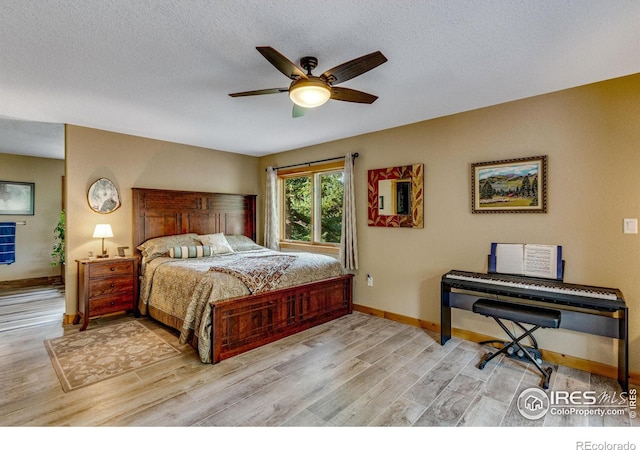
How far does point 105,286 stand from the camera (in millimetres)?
3840

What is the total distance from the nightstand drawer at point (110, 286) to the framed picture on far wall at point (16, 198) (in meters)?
3.70

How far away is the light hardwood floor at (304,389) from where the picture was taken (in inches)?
82.6

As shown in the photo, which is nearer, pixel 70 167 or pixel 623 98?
pixel 623 98

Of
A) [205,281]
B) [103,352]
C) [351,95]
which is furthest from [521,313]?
[103,352]

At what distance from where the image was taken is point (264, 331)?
10.9 ft

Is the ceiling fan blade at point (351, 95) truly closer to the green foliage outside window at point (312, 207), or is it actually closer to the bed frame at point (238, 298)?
the bed frame at point (238, 298)

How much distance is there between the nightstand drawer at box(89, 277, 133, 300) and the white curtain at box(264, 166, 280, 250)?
7.25 feet

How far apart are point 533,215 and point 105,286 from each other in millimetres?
4736

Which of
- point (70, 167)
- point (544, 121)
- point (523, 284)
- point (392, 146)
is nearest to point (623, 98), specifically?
point (544, 121)

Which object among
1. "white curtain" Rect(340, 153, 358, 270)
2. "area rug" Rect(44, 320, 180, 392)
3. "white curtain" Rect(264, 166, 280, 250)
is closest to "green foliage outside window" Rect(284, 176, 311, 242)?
"white curtain" Rect(264, 166, 280, 250)
